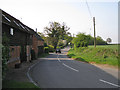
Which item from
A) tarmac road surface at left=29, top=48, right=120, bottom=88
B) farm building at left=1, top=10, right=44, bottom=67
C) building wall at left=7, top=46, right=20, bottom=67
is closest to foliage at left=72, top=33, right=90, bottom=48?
farm building at left=1, top=10, right=44, bottom=67

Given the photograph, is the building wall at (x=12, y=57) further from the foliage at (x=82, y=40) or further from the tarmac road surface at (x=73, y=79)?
the foliage at (x=82, y=40)

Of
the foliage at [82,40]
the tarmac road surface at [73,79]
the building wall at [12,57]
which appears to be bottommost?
the tarmac road surface at [73,79]

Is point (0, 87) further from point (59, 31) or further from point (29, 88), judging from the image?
point (59, 31)

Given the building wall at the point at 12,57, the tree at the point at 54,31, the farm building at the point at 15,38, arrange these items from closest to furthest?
the farm building at the point at 15,38, the building wall at the point at 12,57, the tree at the point at 54,31

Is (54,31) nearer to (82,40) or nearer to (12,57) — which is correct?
(82,40)

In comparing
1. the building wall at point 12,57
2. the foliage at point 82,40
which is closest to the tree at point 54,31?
the foliage at point 82,40

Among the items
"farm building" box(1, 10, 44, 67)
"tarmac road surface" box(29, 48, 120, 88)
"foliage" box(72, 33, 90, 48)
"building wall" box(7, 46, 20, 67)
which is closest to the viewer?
"tarmac road surface" box(29, 48, 120, 88)

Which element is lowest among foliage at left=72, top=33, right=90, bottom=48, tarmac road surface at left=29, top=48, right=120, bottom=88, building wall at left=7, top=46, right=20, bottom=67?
tarmac road surface at left=29, top=48, right=120, bottom=88

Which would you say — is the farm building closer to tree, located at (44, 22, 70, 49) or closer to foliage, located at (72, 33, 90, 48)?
foliage, located at (72, 33, 90, 48)

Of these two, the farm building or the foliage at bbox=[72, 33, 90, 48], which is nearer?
the farm building

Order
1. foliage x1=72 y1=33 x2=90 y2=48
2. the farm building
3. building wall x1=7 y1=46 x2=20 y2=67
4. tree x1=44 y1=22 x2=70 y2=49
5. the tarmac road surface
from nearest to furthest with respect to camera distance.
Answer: the tarmac road surface, the farm building, building wall x1=7 y1=46 x2=20 y2=67, foliage x1=72 y1=33 x2=90 y2=48, tree x1=44 y1=22 x2=70 y2=49

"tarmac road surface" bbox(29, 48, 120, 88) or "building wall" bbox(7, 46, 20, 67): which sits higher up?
"building wall" bbox(7, 46, 20, 67)

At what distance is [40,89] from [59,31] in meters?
51.6

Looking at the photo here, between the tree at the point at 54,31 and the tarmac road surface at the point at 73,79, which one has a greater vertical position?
the tree at the point at 54,31
